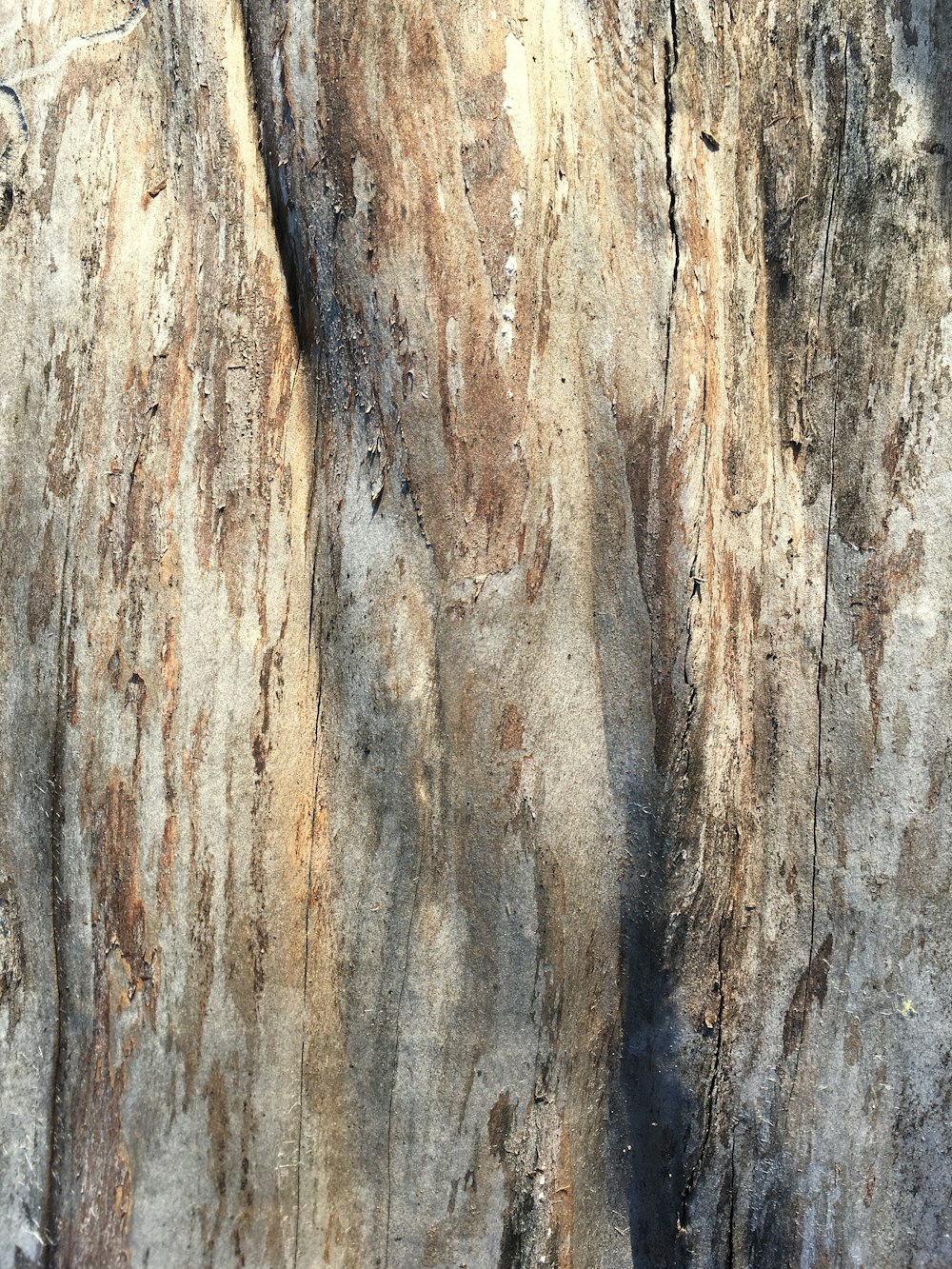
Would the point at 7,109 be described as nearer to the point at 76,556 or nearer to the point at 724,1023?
the point at 76,556

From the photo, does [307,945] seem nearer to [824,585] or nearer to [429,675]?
[429,675]

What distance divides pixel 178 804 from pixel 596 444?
100cm

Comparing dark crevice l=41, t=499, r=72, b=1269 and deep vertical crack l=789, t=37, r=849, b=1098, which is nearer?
dark crevice l=41, t=499, r=72, b=1269

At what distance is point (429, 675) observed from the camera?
1755mm

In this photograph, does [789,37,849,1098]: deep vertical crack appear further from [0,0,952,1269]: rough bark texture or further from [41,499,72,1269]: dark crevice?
[41,499,72,1269]: dark crevice

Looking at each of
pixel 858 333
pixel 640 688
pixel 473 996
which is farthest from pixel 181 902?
pixel 858 333

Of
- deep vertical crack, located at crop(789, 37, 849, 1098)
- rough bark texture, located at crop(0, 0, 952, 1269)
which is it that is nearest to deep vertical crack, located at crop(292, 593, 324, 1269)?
rough bark texture, located at crop(0, 0, 952, 1269)

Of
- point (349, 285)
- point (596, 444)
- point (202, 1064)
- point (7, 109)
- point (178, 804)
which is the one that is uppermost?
point (7, 109)

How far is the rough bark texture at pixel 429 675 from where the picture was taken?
5.68 feet

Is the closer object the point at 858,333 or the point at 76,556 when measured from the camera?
the point at 76,556

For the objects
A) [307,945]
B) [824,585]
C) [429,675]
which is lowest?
[307,945]

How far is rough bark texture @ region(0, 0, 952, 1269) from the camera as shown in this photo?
1.73 metres

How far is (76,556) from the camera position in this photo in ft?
5.87

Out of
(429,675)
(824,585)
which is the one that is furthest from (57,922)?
(824,585)
